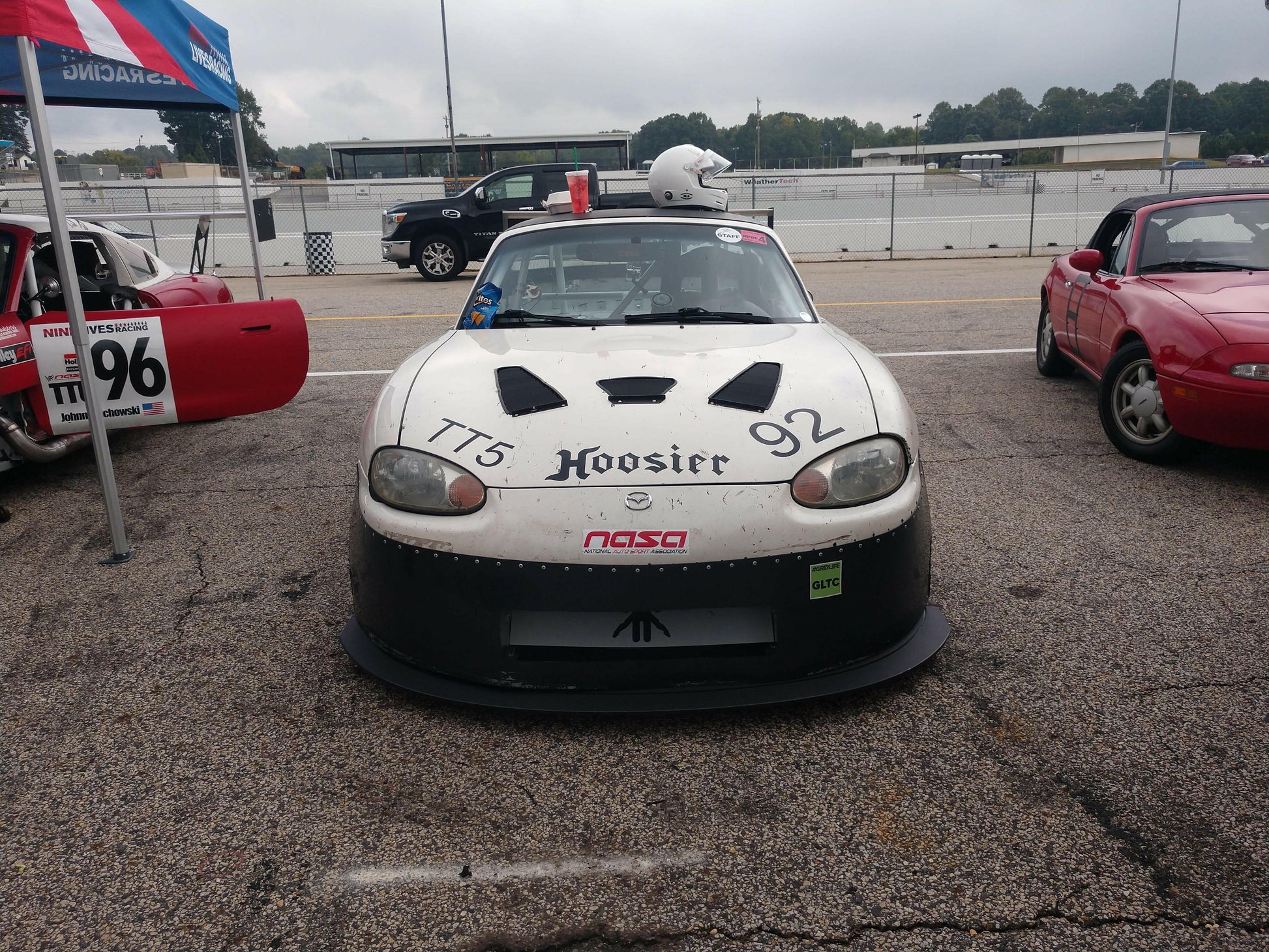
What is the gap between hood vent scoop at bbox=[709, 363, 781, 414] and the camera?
2764 mm

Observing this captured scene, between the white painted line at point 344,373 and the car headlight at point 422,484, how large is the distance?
5314mm

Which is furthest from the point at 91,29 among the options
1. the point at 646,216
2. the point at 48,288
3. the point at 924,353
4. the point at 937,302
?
the point at 937,302

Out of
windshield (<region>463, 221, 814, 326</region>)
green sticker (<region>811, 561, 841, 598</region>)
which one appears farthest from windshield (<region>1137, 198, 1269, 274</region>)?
green sticker (<region>811, 561, 841, 598</region>)

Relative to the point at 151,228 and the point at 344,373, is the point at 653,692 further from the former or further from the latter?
the point at 151,228

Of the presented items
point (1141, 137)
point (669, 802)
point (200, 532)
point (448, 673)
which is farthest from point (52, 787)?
point (1141, 137)

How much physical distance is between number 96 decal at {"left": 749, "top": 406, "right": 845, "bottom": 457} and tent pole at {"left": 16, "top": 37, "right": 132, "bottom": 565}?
2.73 metres

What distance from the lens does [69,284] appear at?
3801 millimetres

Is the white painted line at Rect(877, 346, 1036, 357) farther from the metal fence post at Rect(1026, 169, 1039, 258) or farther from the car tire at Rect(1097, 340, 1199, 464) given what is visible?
the metal fence post at Rect(1026, 169, 1039, 258)

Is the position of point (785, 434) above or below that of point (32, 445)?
above

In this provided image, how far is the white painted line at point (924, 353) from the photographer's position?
7926mm

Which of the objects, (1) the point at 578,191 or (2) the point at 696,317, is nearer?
(2) the point at 696,317

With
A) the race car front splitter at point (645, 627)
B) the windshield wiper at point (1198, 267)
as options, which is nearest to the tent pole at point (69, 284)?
the race car front splitter at point (645, 627)

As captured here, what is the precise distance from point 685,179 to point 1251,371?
295 cm

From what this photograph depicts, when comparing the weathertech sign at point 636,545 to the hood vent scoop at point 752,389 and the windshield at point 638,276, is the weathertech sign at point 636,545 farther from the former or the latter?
the windshield at point 638,276
